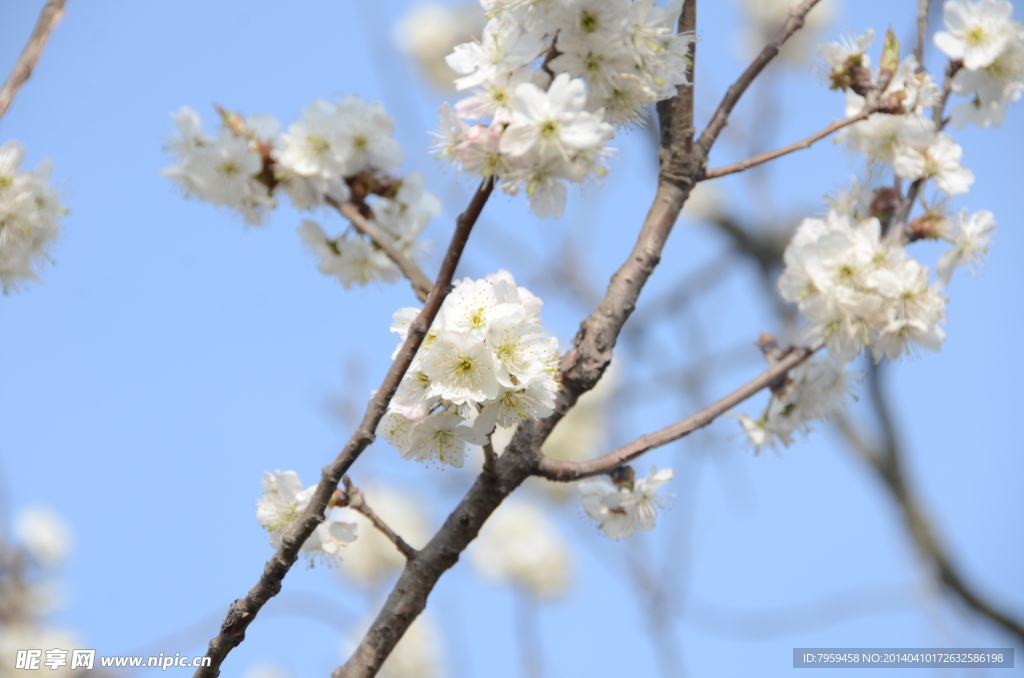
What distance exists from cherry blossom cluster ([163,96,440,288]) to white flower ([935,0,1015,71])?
123cm

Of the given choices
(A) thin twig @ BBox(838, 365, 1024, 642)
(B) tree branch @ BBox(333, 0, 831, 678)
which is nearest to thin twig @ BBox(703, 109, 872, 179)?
(B) tree branch @ BBox(333, 0, 831, 678)

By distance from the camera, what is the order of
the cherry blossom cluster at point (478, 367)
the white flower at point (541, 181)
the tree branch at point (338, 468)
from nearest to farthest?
the tree branch at point (338, 468)
the cherry blossom cluster at point (478, 367)
the white flower at point (541, 181)

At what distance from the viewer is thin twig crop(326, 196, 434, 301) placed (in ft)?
5.09

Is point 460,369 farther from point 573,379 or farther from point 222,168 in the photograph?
point 222,168

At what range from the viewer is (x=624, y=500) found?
1595 millimetres

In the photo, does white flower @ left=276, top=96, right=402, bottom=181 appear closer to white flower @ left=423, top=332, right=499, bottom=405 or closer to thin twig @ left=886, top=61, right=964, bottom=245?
white flower @ left=423, top=332, right=499, bottom=405

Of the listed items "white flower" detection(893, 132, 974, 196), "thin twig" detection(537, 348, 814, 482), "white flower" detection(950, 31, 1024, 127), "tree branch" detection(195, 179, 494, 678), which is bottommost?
"tree branch" detection(195, 179, 494, 678)

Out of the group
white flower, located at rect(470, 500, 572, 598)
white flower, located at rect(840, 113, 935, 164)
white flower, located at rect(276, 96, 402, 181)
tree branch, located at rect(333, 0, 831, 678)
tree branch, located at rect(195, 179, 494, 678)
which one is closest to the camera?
tree branch, located at rect(195, 179, 494, 678)

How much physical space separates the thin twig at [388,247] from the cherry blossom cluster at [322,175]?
18 millimetres

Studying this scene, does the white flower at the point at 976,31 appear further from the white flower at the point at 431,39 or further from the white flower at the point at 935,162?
the white flower at the point at 431,39

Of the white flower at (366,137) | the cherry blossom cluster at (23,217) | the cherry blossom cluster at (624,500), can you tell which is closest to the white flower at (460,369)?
the cherry blossom cluster at (624,500)

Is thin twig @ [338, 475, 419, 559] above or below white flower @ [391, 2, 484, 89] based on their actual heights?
below

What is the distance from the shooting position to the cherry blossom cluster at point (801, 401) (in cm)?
178

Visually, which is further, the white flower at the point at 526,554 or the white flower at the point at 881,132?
the white flower at the point at 526,554
